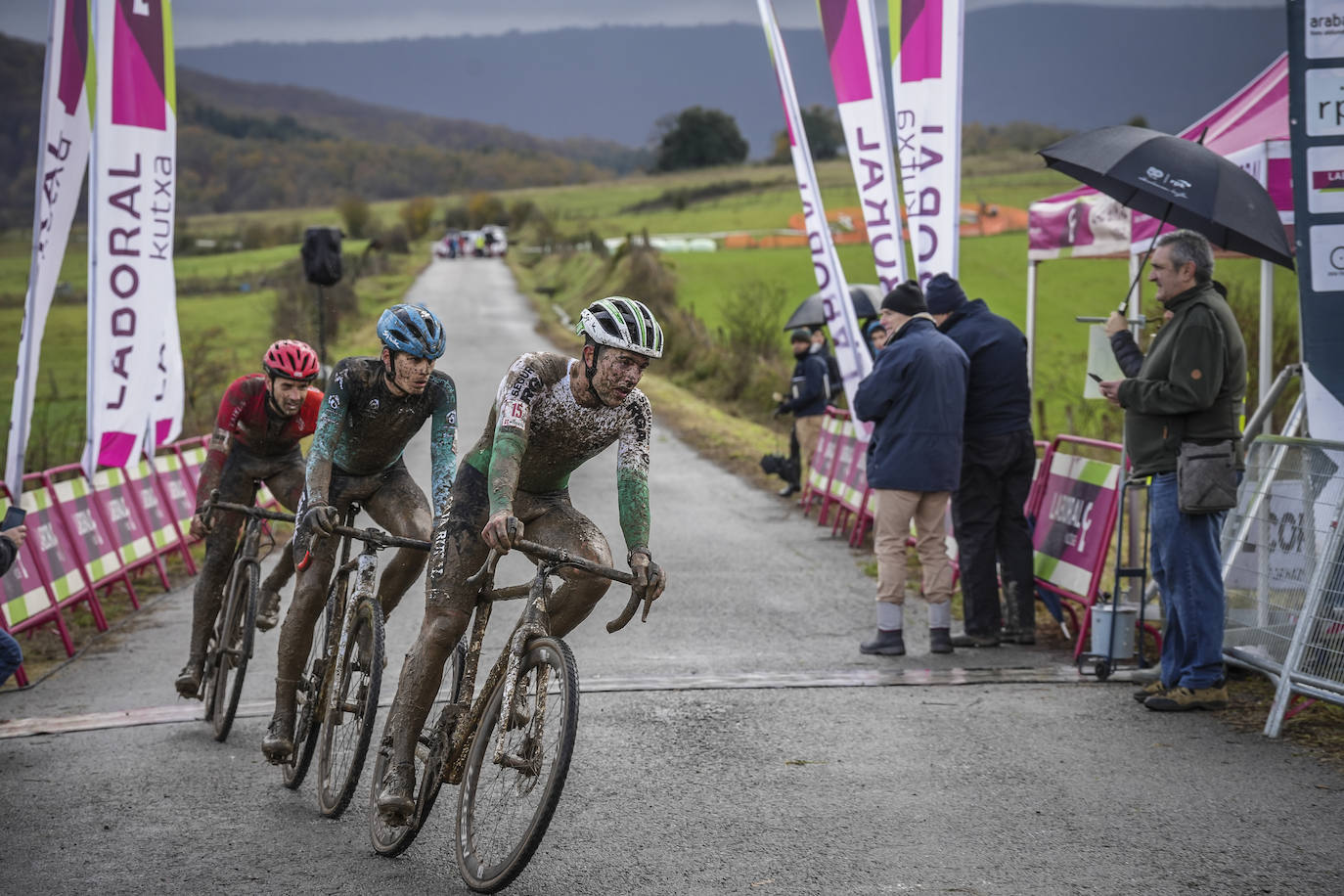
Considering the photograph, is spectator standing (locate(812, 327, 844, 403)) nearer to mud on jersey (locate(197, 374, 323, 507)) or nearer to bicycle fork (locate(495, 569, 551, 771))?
mud on jersey (locate(197, 374, 323, 507))

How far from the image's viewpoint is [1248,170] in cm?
920

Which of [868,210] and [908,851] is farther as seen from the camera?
[868,210]

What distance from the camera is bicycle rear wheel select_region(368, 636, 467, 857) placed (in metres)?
5.02

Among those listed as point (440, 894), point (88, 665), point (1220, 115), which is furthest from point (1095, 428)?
point (440, 894)

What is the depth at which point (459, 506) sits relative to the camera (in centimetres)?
521

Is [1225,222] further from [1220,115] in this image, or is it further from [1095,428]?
[1095,428]

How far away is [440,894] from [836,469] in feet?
32.7

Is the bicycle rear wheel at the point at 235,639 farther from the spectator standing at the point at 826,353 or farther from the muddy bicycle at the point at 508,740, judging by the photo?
the spectator standing at the point at 826,353

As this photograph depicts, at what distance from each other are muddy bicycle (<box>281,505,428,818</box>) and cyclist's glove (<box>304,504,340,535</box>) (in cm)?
8

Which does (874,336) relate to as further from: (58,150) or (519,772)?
(519,772)

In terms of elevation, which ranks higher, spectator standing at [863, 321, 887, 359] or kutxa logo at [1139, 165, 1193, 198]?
kutxa logo at [1139, 165, 1193, 198]

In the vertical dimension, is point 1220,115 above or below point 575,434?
above

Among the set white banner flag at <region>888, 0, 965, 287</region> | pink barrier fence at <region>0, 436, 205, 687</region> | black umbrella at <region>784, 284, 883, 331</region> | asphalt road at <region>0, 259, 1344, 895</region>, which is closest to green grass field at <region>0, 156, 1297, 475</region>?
black umbrella at <region>784, 284, 883, 331</region>

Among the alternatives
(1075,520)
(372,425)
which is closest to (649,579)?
(372,425)
